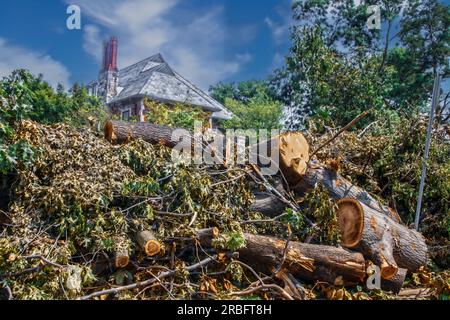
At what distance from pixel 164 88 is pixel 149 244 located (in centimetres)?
1339

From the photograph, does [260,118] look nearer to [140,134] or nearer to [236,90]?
[236,90]

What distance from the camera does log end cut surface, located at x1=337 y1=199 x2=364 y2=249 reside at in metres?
4.27

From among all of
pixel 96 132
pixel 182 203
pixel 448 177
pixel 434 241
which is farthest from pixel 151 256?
pixel 448 177

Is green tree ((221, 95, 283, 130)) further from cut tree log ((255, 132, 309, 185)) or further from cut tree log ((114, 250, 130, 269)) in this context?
cut tree log ((114, 250, 130, 269))

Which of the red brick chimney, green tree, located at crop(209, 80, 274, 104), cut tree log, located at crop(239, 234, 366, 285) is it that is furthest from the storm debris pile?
green tree, located at crop(209, 80, 274, 104)

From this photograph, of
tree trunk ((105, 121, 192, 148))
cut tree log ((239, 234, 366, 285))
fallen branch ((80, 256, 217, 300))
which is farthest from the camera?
tree trunk ((105, 121, 192, 148))

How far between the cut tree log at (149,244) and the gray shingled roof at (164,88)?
11.5m

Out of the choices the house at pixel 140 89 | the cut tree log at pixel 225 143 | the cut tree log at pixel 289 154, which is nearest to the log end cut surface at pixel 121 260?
the cut tree log at pixel 225 143

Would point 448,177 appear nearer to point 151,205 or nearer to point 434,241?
point 434,241

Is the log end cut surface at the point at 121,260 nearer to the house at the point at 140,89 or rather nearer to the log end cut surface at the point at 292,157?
the log end cut surface at the point at 292,157

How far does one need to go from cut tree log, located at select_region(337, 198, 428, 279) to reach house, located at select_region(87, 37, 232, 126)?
11.0m

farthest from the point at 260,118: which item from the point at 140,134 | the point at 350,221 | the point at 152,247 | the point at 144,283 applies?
the point at 144,283

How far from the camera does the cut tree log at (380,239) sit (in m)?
4.21

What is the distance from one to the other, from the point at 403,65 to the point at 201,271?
14188 millimetres
